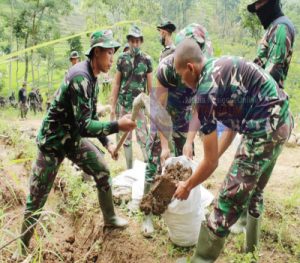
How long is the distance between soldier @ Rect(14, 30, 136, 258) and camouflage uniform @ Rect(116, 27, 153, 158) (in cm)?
190

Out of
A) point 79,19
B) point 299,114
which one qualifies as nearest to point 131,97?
point 299,114

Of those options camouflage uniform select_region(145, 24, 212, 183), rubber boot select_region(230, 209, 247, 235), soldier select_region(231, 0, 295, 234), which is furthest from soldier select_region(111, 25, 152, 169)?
soldier select_region(231, 0, 295, 234)

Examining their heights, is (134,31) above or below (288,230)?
above

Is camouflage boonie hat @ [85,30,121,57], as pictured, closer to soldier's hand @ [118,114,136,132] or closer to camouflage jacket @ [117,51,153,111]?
soldier's hand @ [118,114,136,132]

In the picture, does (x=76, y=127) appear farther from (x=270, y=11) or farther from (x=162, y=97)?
(x=270, y=11)

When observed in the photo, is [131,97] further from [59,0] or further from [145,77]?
[59,0]

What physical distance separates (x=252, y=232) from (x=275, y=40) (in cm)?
151

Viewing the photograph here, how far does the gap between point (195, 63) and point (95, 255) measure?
7.32 feet

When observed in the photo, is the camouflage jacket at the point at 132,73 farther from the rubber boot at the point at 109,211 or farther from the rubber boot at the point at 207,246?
the rubber boot at the point at 207,246

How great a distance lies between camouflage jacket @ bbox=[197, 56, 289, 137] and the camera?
2.30 metres

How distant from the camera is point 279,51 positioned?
9.57 ft

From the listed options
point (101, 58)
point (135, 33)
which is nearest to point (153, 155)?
point (101, 58)

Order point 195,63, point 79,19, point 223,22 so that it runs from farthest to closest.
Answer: point 79,19
point 223,22
point 195,63

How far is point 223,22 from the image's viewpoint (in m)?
54.5
